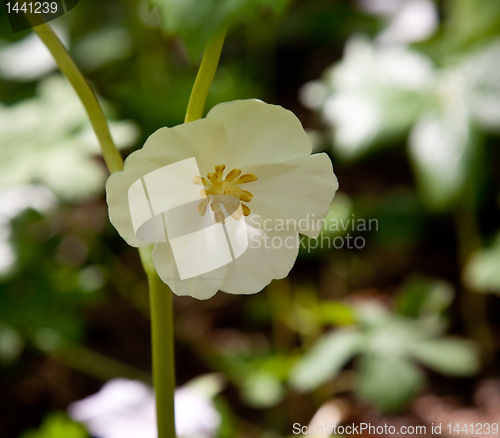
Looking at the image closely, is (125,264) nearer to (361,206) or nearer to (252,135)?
(361,206)

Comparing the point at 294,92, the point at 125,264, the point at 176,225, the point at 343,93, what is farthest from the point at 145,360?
the point at 294,92

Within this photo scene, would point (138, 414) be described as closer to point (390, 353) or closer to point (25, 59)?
point (390, 353)

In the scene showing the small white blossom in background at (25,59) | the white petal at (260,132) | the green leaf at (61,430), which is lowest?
the green leaf at (61,430)

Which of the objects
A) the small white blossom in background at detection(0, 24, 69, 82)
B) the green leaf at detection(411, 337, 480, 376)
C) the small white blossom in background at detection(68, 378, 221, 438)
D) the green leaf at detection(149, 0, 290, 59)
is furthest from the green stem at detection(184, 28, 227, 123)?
the small white blossom in background at detection(0, 24, 69, 82)

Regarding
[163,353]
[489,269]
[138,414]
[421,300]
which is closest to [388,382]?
[421,300]

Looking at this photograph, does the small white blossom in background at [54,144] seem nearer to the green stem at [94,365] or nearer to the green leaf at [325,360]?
the green stem at [94,365]

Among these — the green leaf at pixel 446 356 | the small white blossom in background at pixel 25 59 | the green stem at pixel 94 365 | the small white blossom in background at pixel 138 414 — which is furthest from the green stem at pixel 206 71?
the small white blossom in background at pixel 25 59
